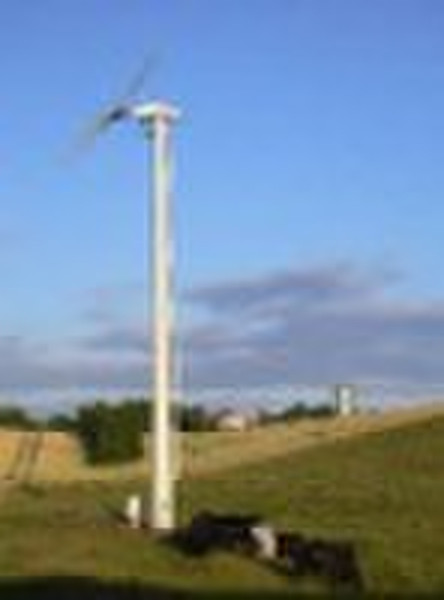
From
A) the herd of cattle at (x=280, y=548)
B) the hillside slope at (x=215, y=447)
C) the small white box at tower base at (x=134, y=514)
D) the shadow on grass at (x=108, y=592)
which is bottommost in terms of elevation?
the shadow on grass at (x=108, y=592)

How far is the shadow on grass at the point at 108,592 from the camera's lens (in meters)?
26.2

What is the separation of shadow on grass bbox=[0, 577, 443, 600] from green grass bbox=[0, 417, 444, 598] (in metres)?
0.14

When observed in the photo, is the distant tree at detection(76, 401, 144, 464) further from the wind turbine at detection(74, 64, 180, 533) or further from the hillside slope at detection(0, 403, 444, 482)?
the wind turbine at detection(74, 64, 180, 533)

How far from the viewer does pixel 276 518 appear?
41.1m

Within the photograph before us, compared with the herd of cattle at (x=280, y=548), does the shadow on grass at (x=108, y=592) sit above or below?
below

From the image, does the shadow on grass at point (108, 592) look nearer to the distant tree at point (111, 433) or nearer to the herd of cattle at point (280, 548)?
the herd of cattle at point (280, 548)

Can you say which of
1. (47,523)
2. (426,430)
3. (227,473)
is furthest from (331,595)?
(426,430)

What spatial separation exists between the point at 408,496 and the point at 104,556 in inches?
747

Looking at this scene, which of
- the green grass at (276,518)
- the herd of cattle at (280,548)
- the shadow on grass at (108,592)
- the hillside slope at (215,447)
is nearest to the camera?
the shadow on grass at (108,592)

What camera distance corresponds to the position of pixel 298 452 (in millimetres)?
69562

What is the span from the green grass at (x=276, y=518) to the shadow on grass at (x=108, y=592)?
0.14 metres

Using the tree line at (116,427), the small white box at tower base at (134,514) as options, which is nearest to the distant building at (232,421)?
the tree line at (116,427)

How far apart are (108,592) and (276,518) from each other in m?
14.9

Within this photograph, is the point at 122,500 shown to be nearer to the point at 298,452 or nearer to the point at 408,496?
the point at 408,496
